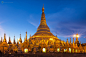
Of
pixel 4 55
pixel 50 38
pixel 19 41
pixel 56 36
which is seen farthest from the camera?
pixel 56 36

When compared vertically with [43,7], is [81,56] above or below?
below

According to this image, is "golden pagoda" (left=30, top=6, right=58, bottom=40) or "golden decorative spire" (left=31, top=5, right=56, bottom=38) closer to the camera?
"golden pagoda" (left=30, top=6, right=58, bottom=40)

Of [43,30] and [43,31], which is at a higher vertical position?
[43,30]

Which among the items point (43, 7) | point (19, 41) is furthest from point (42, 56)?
point (43, 7)

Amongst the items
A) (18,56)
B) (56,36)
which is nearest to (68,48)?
(18,56)

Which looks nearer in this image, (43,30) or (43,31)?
(43,31)

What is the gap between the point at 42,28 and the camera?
70.6m

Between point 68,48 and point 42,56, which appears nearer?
point 42,56

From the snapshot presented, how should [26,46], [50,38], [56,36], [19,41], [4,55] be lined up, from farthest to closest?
[56,36] → [50,38] → [19,41] → [26,46] → [4,55]

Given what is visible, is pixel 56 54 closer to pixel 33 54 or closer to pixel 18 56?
pixel 33 54

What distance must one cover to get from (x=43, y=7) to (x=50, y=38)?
79.0ft

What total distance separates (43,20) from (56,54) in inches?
1839

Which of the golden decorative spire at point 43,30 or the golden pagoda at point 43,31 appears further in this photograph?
the golden decorative spire at point 43,30

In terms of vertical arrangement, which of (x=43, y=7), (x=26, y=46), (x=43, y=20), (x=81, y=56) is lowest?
(x=81, y=56)
